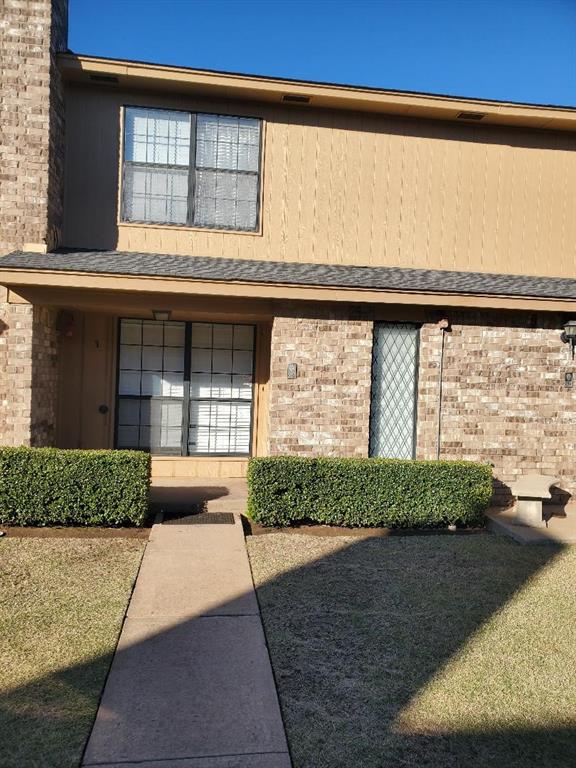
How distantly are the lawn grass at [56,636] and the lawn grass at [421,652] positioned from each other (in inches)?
48.1

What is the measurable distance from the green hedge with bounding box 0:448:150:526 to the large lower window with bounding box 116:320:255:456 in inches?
109

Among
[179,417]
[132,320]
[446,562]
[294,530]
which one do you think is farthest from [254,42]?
[446,562]

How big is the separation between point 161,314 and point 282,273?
2.07m

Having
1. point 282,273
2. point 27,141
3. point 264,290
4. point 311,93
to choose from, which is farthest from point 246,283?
point 27,141

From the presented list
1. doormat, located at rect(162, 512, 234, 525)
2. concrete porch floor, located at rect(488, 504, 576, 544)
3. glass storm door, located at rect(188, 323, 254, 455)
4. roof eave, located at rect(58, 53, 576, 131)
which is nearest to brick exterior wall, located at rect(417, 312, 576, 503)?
concrete porch floor, located at rect(488, 504, 576, 544)

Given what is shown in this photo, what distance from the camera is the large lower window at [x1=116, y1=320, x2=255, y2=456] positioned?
388 inches

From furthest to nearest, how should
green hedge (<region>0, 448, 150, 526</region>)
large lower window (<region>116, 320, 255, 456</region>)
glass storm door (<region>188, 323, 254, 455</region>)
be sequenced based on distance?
glass storm door (<region>188, 323, 254, 455</region>)
large lower window (<region>116, 320, 255, 456</region>)
green hedge (<region>0, 448, 150, 526</region>)

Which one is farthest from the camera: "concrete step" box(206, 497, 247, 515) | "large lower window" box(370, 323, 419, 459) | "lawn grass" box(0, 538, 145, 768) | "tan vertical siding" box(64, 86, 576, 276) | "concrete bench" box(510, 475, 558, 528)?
"tan vertical siding" box(64, 86, 576, 276)

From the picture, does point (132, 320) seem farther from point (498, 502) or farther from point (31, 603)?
point (498, 502)

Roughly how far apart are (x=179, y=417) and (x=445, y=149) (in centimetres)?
637

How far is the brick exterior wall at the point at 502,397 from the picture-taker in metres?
8.57

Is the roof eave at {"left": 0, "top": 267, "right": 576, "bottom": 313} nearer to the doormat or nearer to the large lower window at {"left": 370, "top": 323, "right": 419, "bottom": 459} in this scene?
the large lower window at {"left": 370, "top": 323, "right": 419, "bottom": 459}

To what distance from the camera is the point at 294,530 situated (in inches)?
289

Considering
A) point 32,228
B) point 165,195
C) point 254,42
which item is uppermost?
point 254,42
